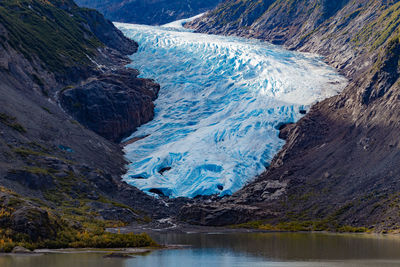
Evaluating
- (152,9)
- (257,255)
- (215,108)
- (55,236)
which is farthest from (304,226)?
(152,9)

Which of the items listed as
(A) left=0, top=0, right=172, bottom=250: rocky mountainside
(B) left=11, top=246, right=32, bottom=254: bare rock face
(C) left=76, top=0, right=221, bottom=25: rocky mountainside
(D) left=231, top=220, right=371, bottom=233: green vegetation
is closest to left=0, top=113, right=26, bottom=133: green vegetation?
(A) left=0, top=0, right=172, bottom=250: rocky mountainside

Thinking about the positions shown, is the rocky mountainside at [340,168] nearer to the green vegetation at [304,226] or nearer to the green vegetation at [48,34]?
the green vegetation at [304,226]

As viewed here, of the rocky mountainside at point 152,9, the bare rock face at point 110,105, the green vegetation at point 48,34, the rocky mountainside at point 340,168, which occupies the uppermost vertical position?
the rocky mountainside at point 152,9

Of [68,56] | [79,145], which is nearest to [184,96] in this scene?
[68,56]

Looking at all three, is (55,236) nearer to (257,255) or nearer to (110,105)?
(257,255)

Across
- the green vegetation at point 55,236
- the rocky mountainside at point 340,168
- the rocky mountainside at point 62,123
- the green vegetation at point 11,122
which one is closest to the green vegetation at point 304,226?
the rocky mountainside at point 340,168

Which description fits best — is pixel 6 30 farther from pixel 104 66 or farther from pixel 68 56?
pixel 104 66
